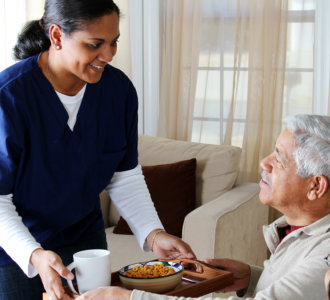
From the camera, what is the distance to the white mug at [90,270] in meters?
1.30

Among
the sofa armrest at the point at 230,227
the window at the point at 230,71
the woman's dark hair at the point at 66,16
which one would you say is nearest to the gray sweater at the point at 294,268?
the woman's dark hair at the point at 66,16

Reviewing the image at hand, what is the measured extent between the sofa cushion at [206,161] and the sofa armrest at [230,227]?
0.09 meters

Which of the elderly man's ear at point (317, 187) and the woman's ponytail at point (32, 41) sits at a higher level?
the woman's ponytail at point (32, 41)

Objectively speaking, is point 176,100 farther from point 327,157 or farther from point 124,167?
point 327,157

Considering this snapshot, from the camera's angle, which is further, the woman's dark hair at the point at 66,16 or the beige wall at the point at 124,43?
the beige wall at the point at 124,43

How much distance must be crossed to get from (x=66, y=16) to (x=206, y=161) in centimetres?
177

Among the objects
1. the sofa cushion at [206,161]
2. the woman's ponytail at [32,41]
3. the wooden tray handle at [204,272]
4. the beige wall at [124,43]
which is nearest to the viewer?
the wooden tray handle at [204,272]

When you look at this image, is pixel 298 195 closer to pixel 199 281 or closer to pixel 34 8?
pixel 199 281

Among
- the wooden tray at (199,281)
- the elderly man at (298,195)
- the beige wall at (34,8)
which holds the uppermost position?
the beige wall at (34,8)

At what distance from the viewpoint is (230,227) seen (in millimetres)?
2721

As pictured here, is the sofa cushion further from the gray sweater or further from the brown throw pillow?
the gray sweater

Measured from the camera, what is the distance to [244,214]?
9.43 feet

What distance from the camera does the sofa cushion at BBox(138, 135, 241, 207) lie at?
3139mm

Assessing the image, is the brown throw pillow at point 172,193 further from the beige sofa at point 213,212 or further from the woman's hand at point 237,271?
the woman's hand at point 237,271
